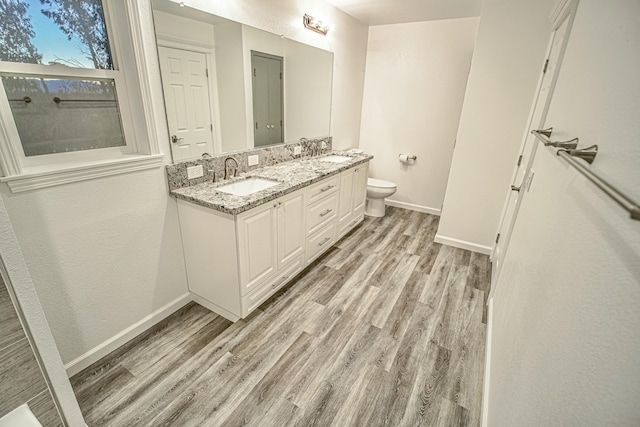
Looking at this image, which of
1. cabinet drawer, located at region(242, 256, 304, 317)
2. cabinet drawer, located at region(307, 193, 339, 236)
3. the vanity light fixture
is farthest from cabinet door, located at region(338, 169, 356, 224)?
the vanity light fixture

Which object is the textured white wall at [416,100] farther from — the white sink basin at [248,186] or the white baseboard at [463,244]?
the white sink basin at [248,186]

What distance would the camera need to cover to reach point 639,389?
0.43m

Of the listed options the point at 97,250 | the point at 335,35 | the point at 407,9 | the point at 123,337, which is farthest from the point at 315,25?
the point at 123,337

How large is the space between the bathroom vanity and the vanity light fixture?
55.1 inches

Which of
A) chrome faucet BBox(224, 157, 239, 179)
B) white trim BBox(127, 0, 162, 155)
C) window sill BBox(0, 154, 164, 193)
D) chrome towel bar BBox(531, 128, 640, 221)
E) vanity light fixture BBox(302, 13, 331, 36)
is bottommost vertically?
chrome faucet BBox(224, 157, 239, 179)

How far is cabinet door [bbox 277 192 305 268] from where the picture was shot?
82.7 inches

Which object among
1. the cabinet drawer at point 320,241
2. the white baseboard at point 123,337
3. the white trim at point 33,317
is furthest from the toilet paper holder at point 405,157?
Result: the white trim at point 33,317

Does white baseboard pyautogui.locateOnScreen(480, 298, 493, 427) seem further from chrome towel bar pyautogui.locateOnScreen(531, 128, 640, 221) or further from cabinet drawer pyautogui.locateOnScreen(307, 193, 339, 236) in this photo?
cabinet drawer pyautogui.locateOnScreen(307, 193, 339, 236)

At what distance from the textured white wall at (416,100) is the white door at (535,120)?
1.31 meters

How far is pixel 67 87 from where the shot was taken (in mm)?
1418

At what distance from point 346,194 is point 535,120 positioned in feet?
5.57

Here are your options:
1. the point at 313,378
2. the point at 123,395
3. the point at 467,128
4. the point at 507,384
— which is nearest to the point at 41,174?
the point at 123,395

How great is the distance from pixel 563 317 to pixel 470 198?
8.02ft

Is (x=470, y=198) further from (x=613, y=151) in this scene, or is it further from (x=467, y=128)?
(x=613, y=151)
